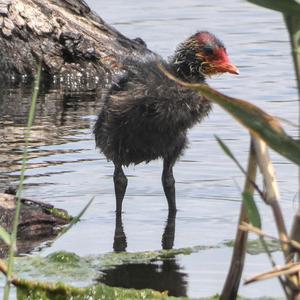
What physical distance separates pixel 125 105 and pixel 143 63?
41cm

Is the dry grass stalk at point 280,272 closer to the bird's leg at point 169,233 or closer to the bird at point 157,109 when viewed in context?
the bird's leg at point 169,233

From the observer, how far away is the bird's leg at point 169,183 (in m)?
8.10

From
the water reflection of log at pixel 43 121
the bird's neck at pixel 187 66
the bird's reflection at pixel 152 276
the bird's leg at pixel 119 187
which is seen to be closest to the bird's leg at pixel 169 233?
the bird's leg at pixel 119 187

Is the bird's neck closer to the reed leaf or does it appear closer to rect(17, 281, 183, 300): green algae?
rect(17, 281, 183, 300): green algae

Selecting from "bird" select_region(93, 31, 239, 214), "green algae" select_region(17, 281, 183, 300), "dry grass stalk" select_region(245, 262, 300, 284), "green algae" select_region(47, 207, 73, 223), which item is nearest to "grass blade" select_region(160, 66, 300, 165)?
"dry grass stalk" select_region(245, 262, 300, 284)

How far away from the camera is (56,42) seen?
1305cm

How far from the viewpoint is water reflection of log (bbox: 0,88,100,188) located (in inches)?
388

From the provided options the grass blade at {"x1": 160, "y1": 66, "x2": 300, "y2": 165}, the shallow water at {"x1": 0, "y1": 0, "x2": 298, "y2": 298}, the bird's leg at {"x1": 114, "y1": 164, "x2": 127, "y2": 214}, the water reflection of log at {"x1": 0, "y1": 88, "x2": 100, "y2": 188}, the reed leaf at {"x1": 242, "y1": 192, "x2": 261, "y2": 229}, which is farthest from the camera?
the water reflection of log at {"x1": 0, "y1": 88, "x2": 100, "y2": 188}

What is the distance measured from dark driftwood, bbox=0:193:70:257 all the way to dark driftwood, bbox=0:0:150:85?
5.44 m

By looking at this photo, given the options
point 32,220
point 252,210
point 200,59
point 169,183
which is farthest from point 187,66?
point 252,210

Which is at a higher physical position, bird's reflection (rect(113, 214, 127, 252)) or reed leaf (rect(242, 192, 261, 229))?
reed leaf (rect(242, 192, 261, 229))

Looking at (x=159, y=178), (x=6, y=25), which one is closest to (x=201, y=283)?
(x=159, y=178)

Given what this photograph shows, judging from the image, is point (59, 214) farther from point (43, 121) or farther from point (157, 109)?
point (43, 121)

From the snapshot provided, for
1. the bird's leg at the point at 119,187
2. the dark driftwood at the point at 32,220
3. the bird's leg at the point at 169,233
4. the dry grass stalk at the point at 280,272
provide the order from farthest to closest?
the bird's leg at the point at 119,187
the bird's leg at the point at 169,233
the dark driftwood at the point at 32,220
the dry grass stalk at the point at 280,272
